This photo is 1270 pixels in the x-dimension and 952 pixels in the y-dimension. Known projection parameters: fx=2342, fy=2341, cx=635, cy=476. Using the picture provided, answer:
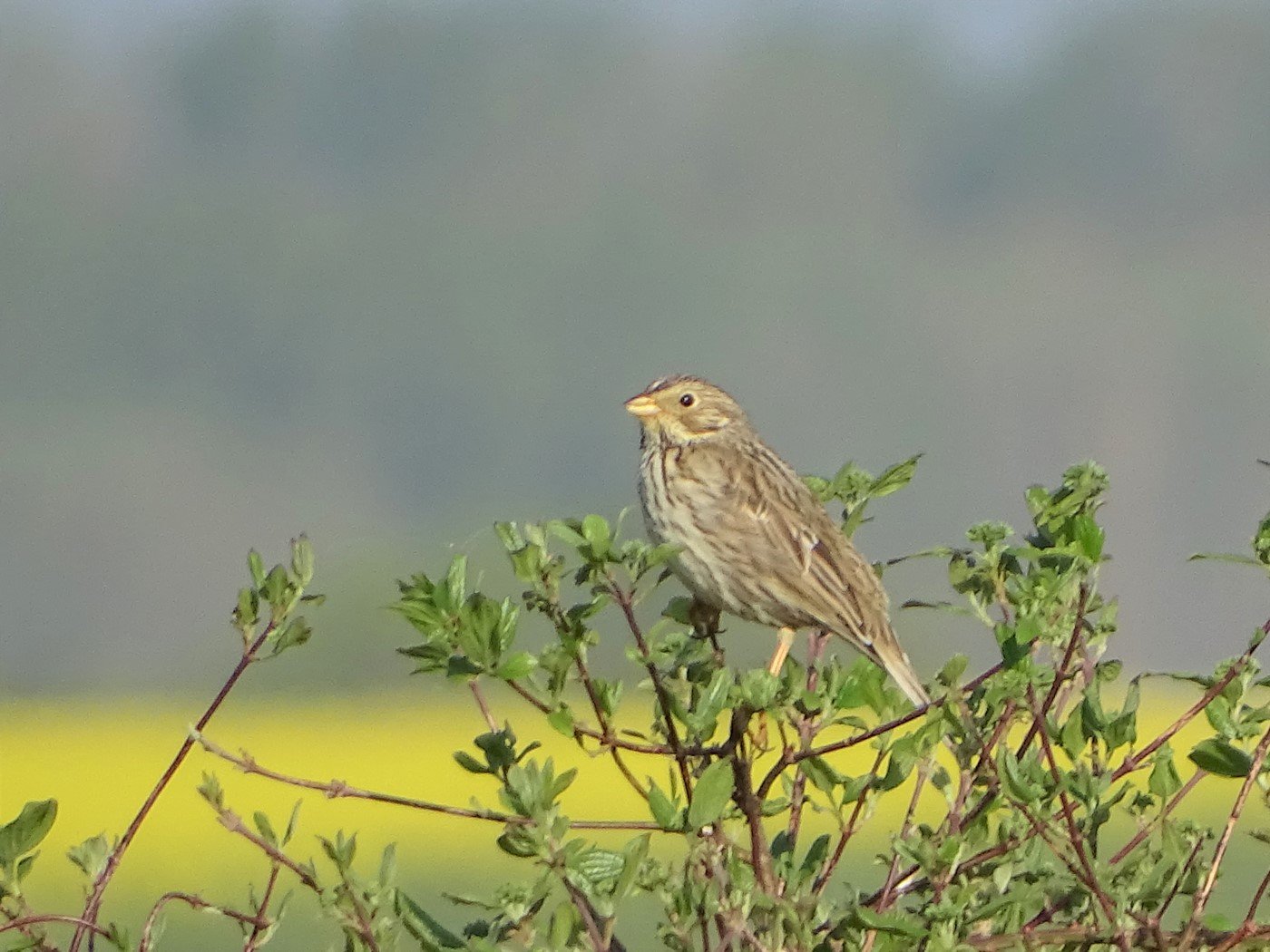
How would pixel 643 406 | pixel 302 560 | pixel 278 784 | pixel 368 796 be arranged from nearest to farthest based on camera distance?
pixel 368 796 → pixel 302 560 → pixel 643 406 → pixel 278 784

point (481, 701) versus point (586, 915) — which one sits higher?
point (481, 701)

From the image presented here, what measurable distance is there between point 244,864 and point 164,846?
116 cm

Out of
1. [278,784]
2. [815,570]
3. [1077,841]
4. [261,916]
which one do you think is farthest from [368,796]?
[278,784]

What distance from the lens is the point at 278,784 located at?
23.5 m

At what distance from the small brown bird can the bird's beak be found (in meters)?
0.14

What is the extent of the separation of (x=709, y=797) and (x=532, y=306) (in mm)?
78107

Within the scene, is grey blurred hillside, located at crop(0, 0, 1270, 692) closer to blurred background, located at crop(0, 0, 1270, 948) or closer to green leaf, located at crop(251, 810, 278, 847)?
blurred background, located at crop(0, 0, 1270, 948)

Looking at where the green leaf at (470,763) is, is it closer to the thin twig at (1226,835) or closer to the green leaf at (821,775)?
the green leaf at (821,775)

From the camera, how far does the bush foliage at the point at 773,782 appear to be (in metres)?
2.99

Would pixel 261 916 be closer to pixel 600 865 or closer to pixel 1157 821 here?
pixel 600 865

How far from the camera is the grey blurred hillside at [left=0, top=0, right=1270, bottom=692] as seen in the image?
185 ft

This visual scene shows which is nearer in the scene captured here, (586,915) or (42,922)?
(586,915)

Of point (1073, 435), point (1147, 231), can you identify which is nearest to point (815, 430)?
point (1073, 435)

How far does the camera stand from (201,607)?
175 ft
